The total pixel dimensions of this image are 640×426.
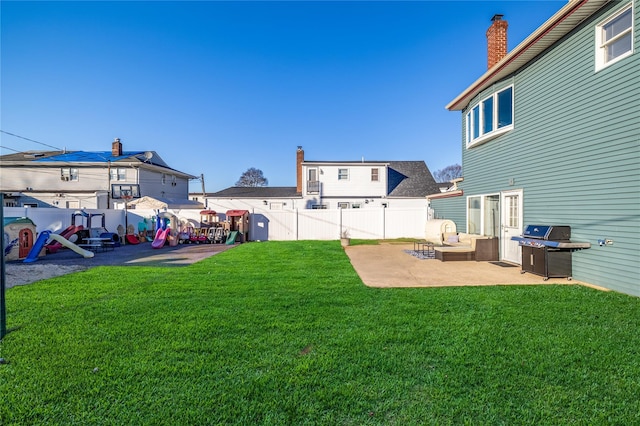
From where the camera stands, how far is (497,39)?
11219 millimetres

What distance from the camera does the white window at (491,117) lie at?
10117mm

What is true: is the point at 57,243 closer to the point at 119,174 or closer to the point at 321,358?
the point at 321,358

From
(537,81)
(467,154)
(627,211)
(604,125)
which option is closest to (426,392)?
(627,211)

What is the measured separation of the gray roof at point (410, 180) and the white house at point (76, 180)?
2089cm

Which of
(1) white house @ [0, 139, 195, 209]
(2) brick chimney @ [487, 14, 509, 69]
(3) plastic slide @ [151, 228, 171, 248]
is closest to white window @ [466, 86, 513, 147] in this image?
(2) brick chimney @ [487, 14, 509, 69]

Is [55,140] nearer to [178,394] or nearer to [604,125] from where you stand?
[178,394]

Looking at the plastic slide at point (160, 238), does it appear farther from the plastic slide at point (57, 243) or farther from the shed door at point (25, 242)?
the shed door at point (25, 242)

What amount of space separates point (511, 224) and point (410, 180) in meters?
18.1

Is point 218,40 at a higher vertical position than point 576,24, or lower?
higher

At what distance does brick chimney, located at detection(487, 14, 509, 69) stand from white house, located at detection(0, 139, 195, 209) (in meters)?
26.0

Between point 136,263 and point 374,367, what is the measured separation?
9.15 m

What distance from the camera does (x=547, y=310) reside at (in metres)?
4.98

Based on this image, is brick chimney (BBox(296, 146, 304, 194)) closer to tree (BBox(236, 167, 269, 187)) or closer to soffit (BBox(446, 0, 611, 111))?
soffit (BBox(446, 0, 611, 111))

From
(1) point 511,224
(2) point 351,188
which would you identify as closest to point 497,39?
(1) point 511,224
